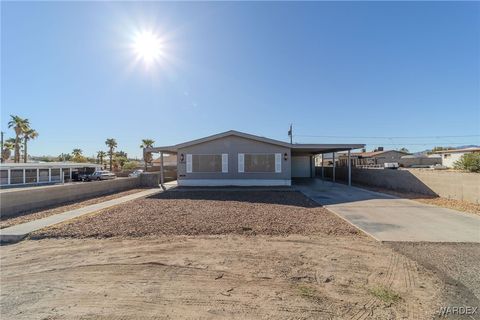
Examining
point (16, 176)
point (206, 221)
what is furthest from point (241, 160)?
point (16, 176)

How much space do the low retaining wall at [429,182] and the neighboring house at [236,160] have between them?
3.01 metres

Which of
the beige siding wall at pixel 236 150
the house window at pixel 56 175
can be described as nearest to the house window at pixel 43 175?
the house window at pixel 56 175

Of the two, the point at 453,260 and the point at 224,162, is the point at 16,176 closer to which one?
the point at 224,162

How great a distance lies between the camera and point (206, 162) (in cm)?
1802

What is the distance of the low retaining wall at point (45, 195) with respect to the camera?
982cm

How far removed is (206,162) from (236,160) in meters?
2.08

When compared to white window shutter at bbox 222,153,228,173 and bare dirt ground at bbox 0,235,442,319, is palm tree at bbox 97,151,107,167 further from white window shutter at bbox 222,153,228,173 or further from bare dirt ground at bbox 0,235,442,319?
bare dirt ground at bbox 0,235,442,319

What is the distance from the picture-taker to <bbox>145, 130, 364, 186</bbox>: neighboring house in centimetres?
1769

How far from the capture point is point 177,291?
3719 mm

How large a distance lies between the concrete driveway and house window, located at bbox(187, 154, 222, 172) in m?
8.46

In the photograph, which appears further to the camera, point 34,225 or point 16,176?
point 16,176

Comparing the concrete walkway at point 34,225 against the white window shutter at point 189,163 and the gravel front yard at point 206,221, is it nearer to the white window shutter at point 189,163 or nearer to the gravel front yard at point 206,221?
the gravel front yard at point 206,221

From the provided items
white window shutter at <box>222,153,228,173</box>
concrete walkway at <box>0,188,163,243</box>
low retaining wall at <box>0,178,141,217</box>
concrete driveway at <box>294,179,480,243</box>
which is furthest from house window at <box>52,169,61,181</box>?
concrete driveway at <box>294,179,480,243</box>

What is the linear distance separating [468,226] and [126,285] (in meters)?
8.70
